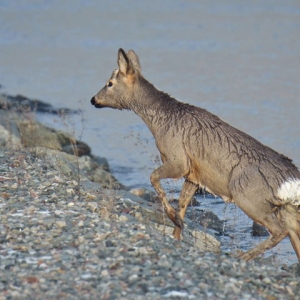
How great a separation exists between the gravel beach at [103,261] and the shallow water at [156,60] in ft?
12.2

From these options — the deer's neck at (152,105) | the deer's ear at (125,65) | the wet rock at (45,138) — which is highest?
the deer's ear at (125,65)

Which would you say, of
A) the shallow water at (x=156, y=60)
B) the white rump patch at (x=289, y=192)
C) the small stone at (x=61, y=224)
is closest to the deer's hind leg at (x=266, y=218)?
the white rump patch at (x=289, y=192)

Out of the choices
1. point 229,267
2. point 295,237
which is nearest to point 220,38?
point 295,237

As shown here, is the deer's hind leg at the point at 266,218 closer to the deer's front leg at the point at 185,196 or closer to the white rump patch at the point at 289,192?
the white rump patch at the point at 289,192

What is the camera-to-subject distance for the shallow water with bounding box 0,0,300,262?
18.2 meters

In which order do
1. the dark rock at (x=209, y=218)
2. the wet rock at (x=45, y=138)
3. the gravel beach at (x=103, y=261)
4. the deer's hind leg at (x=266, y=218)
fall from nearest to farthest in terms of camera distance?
the gravel beach at (x=103, y=261), the deer's hind leg at (x=266, y=218), the dark rock at (x=209, y=218), the wet rock at (x=45, y=138)

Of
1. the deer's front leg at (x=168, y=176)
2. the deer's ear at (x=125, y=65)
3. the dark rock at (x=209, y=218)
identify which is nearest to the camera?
the deer's front leg at (x=168, y=176)

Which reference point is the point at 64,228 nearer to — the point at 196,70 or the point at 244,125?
the point at 244,125

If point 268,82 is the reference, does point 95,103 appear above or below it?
below

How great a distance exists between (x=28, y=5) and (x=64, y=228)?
23.2 meters

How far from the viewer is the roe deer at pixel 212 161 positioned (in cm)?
967

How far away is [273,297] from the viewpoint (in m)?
7.83

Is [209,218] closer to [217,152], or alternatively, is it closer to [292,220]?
[217,152]

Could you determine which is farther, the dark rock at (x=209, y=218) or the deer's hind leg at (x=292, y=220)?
the dark rock at (x=209, y=218)
